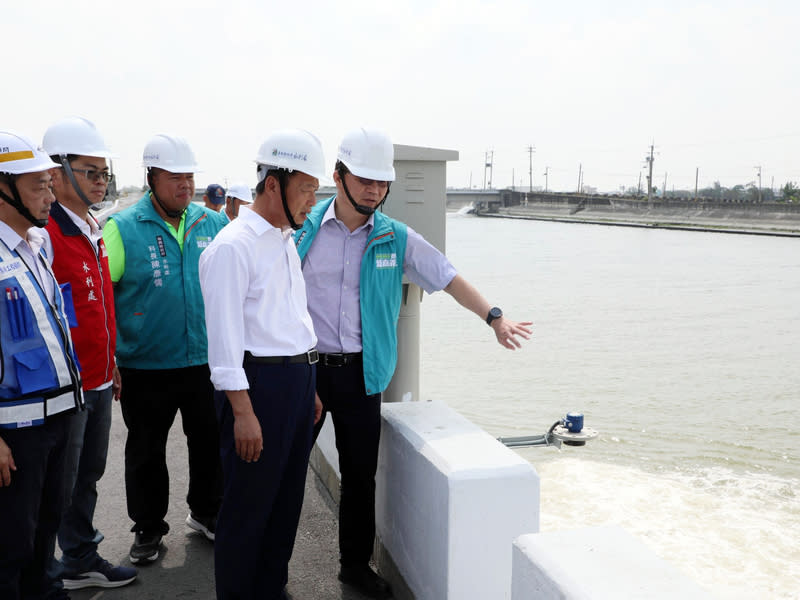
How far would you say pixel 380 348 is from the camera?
302 cm

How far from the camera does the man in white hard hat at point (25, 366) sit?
7.31 ft

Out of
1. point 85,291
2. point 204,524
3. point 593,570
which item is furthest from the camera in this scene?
point 204,524

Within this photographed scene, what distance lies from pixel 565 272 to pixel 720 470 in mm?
19669

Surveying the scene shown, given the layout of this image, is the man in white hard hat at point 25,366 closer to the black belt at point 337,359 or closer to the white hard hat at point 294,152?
the white hard hat at point 294,152

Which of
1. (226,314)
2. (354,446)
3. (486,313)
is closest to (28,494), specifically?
(226,314)

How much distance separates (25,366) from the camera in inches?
88.3

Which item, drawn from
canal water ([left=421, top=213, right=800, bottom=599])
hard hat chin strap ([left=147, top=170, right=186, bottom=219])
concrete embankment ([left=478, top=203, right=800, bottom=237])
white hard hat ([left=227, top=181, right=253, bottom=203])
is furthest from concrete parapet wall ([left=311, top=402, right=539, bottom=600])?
concrete embankment ([left=478, top=203, right=800, bottom=237])

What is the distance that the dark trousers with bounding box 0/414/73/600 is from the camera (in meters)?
2.27

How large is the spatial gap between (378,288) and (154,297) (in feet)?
3.38

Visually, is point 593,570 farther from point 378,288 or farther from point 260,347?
point 378,288

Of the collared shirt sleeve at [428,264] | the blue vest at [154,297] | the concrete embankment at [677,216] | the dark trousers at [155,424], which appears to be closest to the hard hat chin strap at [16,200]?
the blue vest at [154,297]

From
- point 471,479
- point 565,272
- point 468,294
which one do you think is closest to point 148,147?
point 468,294

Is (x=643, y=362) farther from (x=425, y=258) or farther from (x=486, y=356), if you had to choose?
(x=425, y=258)

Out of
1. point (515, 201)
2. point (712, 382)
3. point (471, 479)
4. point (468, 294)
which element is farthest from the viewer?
point (515, 201)
